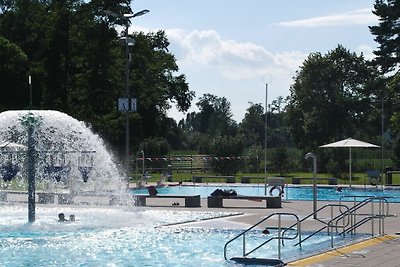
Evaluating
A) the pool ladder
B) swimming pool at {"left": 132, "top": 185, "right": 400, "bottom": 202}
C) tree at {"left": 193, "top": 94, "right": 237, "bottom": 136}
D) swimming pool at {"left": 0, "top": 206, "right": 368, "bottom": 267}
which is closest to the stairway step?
the pool ladder

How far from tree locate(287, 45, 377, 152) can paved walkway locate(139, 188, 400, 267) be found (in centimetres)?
4070

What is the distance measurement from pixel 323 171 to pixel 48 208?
33.9m

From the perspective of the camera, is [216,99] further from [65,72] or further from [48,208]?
[48,208]

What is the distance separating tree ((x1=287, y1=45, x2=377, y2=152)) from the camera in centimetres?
7231

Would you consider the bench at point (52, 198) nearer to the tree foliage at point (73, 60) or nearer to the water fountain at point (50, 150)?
the water fountain at point (50, 150)

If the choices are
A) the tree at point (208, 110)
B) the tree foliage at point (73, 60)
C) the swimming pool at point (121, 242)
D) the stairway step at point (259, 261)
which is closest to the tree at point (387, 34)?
the tree foliage at point (73, 60)

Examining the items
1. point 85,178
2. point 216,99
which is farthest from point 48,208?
point 216,99

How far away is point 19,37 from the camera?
2233 inches

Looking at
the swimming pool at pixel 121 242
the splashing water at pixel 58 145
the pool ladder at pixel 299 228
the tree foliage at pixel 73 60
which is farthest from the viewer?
the tree foliage at pixel 73 60

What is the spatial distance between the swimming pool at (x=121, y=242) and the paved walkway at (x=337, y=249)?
0.71m

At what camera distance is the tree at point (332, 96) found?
7231 cm

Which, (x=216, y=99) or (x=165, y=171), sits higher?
(x=216, y=99)

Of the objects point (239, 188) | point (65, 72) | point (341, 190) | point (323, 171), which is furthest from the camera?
point (323, 171)

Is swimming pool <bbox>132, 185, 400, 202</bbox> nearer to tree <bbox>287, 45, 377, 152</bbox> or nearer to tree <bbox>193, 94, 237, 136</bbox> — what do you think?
tree <bbox>287, 45, 377, 152</bbox>
